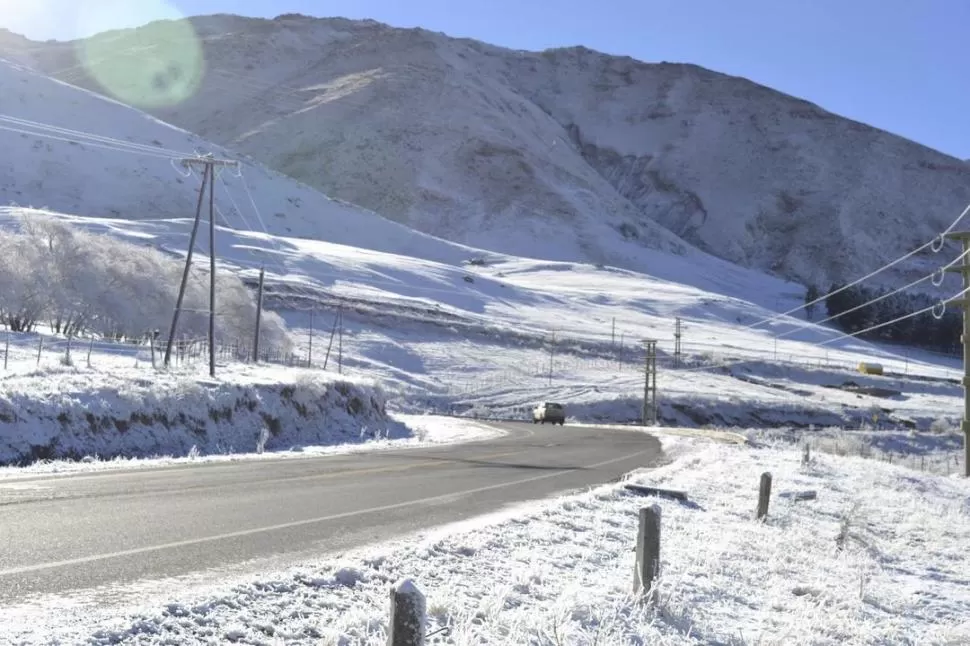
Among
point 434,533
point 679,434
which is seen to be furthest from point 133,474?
point 679,434

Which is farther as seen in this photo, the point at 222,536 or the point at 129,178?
the point at 129,178

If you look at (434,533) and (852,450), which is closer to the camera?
(434,533)

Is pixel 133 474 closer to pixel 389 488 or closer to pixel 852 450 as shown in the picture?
pixel 389 488

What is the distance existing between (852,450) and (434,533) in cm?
3730

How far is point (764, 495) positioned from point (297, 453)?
11.3 meters

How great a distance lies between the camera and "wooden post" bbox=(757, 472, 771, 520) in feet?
48.0

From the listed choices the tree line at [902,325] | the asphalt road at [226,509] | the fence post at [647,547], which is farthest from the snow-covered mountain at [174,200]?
the fence post at [647,547]

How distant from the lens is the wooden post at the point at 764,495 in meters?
14.6

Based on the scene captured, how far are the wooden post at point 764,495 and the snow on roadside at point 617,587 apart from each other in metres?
0.32

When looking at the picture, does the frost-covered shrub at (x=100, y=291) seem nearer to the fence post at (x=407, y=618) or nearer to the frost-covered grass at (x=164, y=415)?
the frost-covered grass at (x=164, y=415)

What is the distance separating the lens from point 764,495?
48.2 feet

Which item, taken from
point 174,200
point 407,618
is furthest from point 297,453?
point 174,200

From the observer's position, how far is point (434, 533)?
10.7 metres

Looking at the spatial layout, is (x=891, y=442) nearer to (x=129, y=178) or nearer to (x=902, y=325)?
(x=902, y=325)
